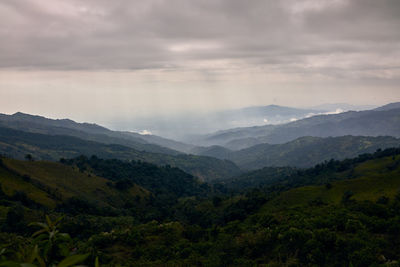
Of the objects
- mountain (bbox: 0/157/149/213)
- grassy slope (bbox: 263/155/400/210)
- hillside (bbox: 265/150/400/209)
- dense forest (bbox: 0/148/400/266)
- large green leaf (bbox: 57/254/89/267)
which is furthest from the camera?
mountain (bbox: 0/157/149/213)

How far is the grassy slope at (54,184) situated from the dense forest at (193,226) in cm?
55

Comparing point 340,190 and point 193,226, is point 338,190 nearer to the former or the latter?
point 340,190

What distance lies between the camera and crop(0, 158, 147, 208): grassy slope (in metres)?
99.6

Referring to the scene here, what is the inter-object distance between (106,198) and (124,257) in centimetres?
10200

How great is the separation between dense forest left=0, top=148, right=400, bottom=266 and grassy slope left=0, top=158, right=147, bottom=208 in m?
0.55

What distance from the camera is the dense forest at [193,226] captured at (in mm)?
20812

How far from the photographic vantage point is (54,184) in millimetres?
120750

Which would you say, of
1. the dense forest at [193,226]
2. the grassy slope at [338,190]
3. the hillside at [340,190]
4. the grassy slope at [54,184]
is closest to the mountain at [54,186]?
the grassy slope at [54,184]

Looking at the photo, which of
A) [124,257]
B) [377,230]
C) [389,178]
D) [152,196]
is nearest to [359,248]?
[377,230]

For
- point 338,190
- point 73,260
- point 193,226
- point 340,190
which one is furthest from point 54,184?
point 73,260

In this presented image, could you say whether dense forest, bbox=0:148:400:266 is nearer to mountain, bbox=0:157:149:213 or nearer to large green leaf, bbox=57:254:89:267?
large green leaf, bbox=57:254:89:267

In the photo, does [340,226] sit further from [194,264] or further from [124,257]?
[124,257]

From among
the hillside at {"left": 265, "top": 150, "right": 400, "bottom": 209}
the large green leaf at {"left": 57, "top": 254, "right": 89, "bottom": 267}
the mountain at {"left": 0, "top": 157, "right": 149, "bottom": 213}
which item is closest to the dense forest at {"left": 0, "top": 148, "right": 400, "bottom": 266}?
the large green leaf at {"left": 57, "top": 254, "right": 89, "bottom": 267}

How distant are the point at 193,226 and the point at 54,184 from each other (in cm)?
9607
